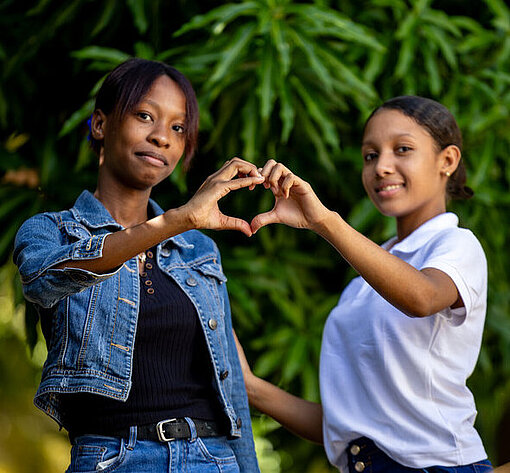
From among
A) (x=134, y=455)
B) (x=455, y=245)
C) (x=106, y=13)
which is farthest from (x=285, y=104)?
(x=134, y=455)

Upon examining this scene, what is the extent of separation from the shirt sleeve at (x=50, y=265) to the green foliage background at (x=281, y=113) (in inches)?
50.1

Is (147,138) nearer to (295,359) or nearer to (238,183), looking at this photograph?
(238,183)

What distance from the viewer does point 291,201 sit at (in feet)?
4.63

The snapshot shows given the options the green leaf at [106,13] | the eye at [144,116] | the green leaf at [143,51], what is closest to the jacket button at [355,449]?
the eye at [144,116]

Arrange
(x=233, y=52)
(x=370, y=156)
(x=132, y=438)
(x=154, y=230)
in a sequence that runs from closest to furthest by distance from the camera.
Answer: (x=154, y=230), (x=132, y=438), (x=370, y=156), (x=233, y=52)

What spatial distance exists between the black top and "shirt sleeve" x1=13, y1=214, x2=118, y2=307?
0.61 feet

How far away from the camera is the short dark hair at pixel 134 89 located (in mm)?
1524

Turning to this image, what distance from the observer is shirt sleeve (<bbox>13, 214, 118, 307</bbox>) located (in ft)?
4.00

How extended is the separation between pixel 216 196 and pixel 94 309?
1.09 ft

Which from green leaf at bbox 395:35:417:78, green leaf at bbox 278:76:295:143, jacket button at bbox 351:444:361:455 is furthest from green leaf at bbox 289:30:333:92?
jacket button at bbox 351:444:361:455

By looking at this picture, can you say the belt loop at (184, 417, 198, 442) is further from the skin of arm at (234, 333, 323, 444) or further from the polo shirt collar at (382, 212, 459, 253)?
the polo shirt collar at (382, 212, 459, 253)

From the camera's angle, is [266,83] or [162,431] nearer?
[162,431]

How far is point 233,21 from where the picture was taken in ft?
9.40

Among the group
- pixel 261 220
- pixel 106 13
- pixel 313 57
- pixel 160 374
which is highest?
pixel 106 13
